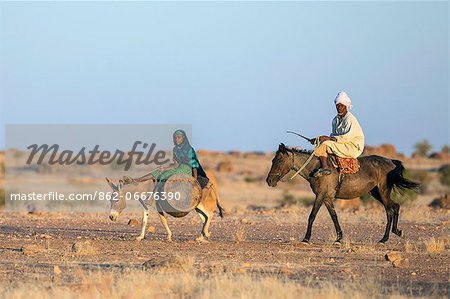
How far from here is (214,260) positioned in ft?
48.1

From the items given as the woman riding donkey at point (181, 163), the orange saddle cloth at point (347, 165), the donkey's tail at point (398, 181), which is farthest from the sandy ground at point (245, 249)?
the orange saddle cloth at point (347, 165)

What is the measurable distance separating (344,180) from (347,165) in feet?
1.15

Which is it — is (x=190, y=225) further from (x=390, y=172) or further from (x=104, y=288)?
(x=104, y=288)

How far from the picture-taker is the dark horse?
17.5 metres

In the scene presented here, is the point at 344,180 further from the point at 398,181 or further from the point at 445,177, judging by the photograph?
the point at 445,177

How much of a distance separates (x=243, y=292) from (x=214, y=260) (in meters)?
4.01

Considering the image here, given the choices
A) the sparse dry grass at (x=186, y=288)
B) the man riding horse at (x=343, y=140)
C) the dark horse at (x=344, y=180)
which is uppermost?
the man riding horse at (x=343, y=140)

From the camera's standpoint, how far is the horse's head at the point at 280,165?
17391mm

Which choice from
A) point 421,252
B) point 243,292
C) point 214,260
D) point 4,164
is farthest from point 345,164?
point 4,164

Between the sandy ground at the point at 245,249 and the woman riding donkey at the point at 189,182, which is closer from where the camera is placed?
the sandy ground at the point at 245,249

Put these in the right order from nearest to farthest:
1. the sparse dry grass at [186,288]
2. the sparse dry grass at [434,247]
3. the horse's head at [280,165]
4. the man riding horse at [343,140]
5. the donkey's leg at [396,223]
A: the sparse dry grass at [186,288] < the sparse dry grass at [434,247] < the horse's head at [280,165] < the man riding horse at [343,140] < the donkey's leg at [396,223]

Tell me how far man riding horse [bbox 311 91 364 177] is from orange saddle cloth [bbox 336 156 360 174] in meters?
0.08

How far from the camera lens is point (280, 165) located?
57.2ft

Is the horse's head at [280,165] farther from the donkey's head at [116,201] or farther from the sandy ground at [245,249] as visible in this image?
the donkey's head at [116,201]
